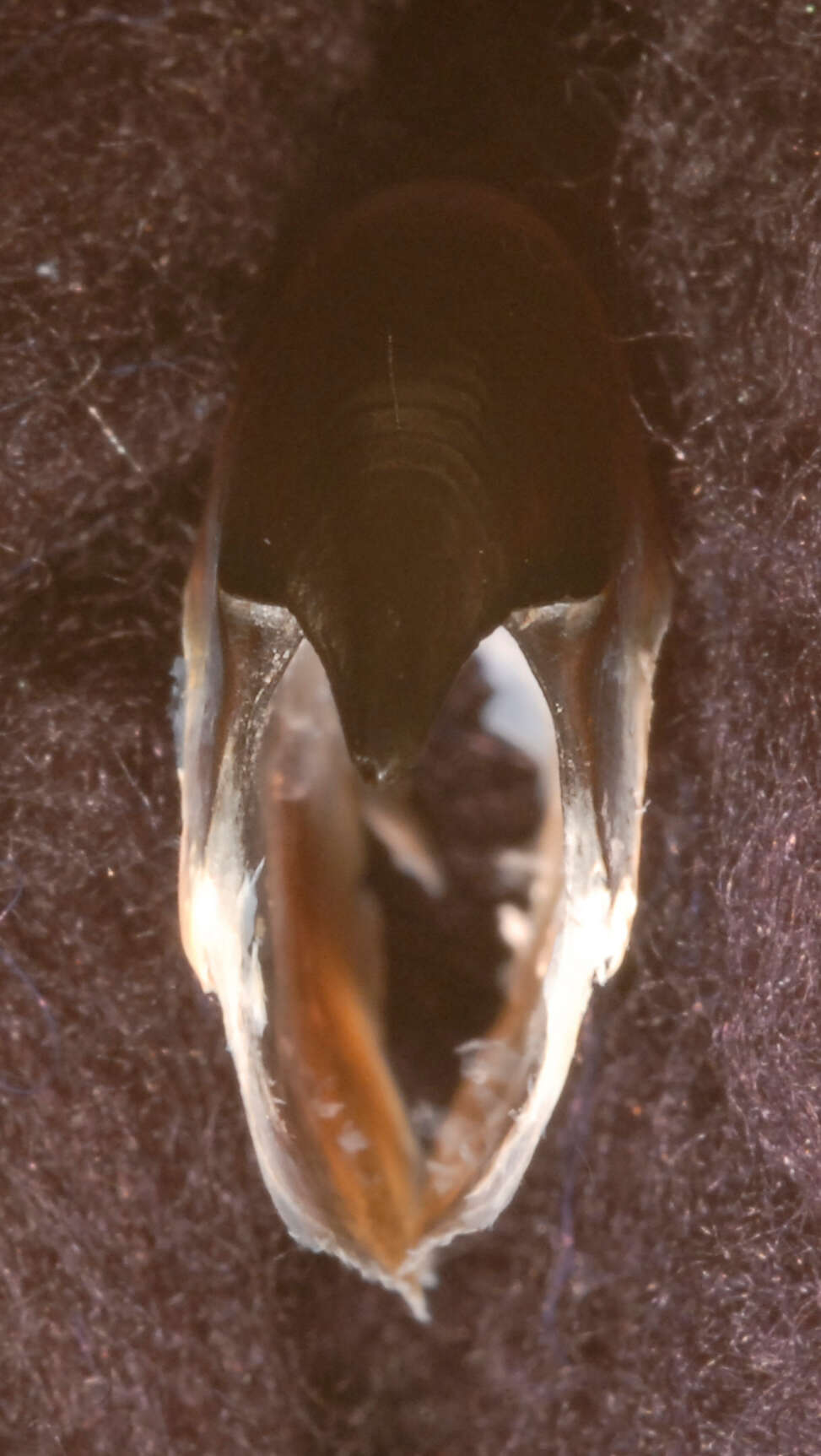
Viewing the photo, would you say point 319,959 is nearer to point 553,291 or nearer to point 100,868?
point 100,868

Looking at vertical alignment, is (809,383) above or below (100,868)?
above

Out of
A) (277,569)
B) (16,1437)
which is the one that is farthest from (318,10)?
(16,1437)

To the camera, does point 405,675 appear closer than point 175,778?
Yes

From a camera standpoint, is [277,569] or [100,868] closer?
[277,569]

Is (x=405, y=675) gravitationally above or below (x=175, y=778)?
above
